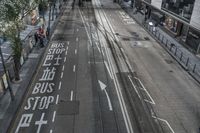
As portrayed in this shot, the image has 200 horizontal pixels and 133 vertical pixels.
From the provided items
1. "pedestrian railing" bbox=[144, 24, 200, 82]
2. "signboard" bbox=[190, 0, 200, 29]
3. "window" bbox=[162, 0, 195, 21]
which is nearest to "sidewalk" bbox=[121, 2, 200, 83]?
"pedestrian railing" bbox=[144, 24, 200, 82]

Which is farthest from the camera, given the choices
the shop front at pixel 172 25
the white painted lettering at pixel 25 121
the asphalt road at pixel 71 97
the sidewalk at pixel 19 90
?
the shop front at pixel 172 25

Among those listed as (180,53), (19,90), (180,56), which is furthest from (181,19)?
(19,90)

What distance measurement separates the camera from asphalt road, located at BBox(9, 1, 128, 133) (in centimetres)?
1836

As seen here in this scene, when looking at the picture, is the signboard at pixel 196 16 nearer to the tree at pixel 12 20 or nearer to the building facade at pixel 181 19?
the building facade at pixel 181 19

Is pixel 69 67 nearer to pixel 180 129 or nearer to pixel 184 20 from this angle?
pixel 180 129

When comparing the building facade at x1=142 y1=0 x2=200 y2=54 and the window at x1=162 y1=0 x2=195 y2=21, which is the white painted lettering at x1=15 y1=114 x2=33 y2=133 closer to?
the building facade at x1=142 y1=0 x2=200 y2=54

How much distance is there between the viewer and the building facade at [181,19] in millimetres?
35803

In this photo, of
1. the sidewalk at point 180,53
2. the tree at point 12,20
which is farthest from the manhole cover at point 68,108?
the sidewalk at point 180,53

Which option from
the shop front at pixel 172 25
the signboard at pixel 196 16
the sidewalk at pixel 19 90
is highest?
the signboard at pixel 196 16

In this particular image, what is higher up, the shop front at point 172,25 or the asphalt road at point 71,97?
the shop front at point 172,25

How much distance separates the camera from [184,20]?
130 feet

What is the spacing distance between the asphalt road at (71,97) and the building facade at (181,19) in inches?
652

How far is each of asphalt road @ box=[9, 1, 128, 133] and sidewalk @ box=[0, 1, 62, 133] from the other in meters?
0.54

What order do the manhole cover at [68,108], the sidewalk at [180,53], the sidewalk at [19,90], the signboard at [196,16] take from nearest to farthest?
the sidewalk at [19,90]
the manhole cover at [68,108]
the sidewalk at [180,53]
the signboard at [196,16]
